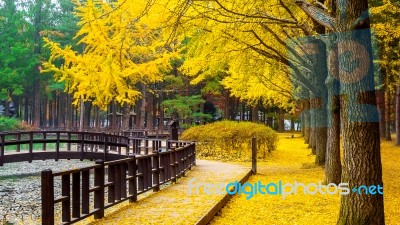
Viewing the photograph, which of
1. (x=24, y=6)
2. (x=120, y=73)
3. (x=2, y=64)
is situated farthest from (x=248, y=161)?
(x=24, y=6)

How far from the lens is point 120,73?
73.8 feet

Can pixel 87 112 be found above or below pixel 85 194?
above

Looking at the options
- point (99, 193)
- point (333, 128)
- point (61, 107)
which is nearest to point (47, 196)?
point (99, 193)

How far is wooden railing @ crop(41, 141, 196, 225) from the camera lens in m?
6.20

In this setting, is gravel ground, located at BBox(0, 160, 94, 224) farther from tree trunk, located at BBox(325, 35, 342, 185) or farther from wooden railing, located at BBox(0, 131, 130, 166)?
tree trunk, located at BBox(325, 35, 342, 185)

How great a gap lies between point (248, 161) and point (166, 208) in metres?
12.1

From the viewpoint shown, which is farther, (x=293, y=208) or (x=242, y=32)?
(x=242, y=32)

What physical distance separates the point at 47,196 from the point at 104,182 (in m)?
2.54

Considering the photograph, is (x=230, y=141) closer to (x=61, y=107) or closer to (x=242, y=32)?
(x=242, y=32)

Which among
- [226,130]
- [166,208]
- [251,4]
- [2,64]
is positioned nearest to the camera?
[166,208]

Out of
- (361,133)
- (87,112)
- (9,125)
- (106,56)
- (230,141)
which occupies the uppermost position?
(106,56)

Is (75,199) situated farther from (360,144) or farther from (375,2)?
(375,2)

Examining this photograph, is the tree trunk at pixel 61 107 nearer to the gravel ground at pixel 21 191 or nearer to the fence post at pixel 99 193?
the gravel ground at pixel 21 191

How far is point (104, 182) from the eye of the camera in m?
8.61
